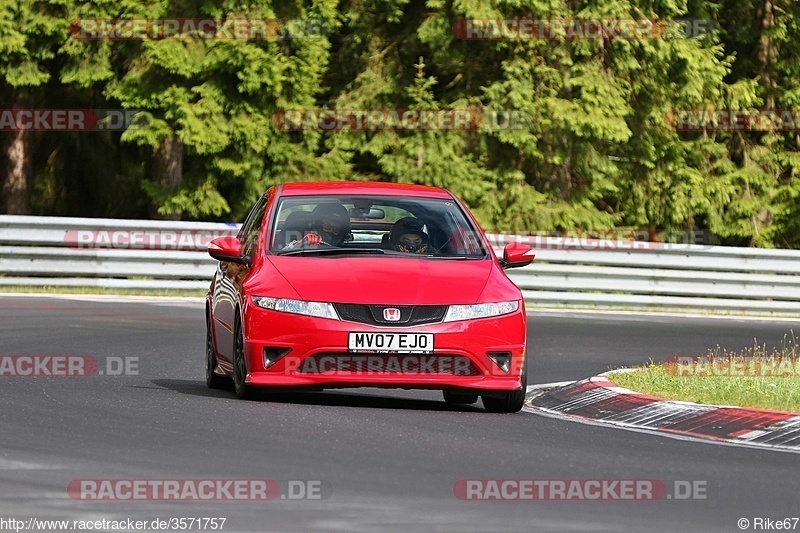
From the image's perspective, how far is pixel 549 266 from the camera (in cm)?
2470

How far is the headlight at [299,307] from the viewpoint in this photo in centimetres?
1109

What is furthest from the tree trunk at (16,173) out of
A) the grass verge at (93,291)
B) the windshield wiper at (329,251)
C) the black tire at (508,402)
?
the black tire at (508,402)

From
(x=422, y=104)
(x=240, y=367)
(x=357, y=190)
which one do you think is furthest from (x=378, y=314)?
(x=422, y=104)

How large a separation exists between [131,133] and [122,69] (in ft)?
6.35

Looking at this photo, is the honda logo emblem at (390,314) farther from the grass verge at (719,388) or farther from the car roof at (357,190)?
the grass verge at (719,388)

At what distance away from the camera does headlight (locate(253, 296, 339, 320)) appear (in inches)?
436

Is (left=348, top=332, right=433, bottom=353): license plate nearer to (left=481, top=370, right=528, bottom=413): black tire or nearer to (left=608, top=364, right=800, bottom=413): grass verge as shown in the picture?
(left=481, top=370, right=528, bottom=413): black tire

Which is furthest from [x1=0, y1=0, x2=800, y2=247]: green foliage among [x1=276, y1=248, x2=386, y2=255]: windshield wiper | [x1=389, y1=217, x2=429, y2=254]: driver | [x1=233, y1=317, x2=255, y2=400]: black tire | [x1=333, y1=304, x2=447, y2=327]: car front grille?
[x1=333, y1=304, x2=447, y2=327]: car front grille

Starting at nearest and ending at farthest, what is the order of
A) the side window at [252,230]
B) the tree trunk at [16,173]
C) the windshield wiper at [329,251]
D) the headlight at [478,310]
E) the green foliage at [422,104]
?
the headlight at [478,310] → the windshield wiper at [329,251] → the side window at [252,230] → the green foliage at [422,104] → the tree trunk at [16,173]

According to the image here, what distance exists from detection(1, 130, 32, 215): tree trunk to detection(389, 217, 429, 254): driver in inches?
918

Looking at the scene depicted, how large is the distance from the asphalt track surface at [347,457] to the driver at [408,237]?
1093 mm

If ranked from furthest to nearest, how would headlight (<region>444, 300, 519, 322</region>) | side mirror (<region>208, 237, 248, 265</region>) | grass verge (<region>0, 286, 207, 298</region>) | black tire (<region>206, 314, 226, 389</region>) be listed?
grass verge (<region>0, 286, 207, 298</region>) < black tire (<region>206, 314, 226, 389</region>) < side mirror (<region>208, 237, 248, 265</region>) < headlight (<region>444, 300, 519, 322</region>)

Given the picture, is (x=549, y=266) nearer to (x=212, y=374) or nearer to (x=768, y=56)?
(x=212, y=374)

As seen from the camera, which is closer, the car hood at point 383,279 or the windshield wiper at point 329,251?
the car hood at point 383,279
